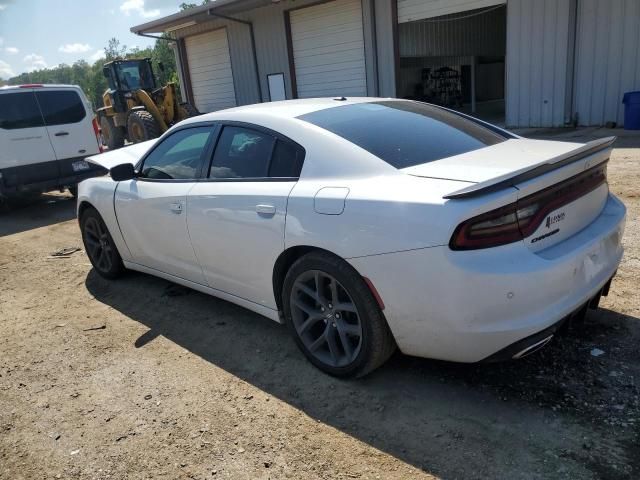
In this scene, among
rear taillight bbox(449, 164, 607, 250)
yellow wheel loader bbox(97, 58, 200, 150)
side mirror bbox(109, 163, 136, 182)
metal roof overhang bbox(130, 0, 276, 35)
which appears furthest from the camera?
metal roof overhang bbox(130, 0, 276, 35)

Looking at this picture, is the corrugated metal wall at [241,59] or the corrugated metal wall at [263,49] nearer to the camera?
the corrugated metal wall at [263,49]

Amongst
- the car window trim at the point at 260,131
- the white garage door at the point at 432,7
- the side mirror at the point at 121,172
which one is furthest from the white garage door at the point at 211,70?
the car window trim at the point at 260,131

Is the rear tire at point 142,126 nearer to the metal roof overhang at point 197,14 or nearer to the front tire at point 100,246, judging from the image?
the metal roof overhang at point 197,14

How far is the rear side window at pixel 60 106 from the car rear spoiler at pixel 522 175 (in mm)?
8614

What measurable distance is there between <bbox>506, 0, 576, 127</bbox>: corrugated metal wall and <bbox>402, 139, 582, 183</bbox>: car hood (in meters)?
9.72

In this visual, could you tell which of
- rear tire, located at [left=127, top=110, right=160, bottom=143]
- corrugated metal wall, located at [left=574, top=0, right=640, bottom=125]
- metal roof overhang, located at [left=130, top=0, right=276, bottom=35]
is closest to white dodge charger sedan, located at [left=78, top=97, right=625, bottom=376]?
corrugated metal wall, located at [left=574, top=0, right=640, bottom=125]

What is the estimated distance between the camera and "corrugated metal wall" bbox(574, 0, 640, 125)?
10641mm

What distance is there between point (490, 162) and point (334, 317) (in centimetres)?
121

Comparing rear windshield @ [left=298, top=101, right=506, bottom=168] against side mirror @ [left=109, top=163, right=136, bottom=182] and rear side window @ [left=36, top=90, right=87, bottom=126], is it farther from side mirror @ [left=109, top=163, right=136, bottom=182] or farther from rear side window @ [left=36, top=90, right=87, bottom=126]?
rear side window @ [left=36, top=90, right=87, bottom=126]

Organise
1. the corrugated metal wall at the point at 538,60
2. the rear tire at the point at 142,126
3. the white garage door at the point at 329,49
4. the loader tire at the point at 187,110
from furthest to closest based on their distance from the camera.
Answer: the loader tire at the point at 187,110
the white garage door at the point at 329,49
the rear tire at the point at 142,126
the corrugated metal wall at the point at 538,60

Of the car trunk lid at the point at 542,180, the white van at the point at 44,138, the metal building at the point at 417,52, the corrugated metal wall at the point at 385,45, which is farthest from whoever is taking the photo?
the corrugated metal wall at the point at 385,45

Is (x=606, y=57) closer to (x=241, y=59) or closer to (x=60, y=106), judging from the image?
(x=60, y=106)

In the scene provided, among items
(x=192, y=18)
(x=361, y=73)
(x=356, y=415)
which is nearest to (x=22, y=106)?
(x=356, y=415)

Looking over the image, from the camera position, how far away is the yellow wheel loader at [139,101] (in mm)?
14414
